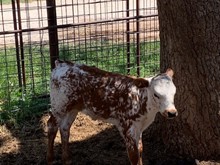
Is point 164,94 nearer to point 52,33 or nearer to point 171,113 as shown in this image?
point 171,113

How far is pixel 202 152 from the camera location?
18.5 feet

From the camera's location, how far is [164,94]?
4.61 metres

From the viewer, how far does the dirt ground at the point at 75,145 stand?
586cm

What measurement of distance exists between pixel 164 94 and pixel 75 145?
6.61 ft

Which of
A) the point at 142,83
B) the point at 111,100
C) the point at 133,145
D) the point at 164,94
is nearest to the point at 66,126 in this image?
the point at 111,100

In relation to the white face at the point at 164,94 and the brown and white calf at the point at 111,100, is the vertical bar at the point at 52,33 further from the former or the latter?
the white face at the point at 164,94

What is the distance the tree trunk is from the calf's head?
72 centimetres

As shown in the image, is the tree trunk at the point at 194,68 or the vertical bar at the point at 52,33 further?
the vertical bar at the point at 52,33

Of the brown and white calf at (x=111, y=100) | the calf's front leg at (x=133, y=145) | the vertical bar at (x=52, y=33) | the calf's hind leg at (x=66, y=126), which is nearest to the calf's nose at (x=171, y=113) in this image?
the brown and white calf at (x=111, y=100)

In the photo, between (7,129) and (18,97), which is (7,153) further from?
(18,97)

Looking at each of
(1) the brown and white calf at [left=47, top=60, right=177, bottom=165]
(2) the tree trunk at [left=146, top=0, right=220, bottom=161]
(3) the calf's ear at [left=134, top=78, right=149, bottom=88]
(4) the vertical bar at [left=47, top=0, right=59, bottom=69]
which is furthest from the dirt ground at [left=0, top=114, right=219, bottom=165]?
(3) the calf's ear at [left=134, top=78, right=149, bottom=88]

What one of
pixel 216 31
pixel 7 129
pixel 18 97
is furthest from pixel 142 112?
pixel 18 97

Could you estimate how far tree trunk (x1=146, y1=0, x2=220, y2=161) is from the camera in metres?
5.28

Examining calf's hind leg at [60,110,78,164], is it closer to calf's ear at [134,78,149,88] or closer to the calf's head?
calf's ear at [134,78,149,88]
